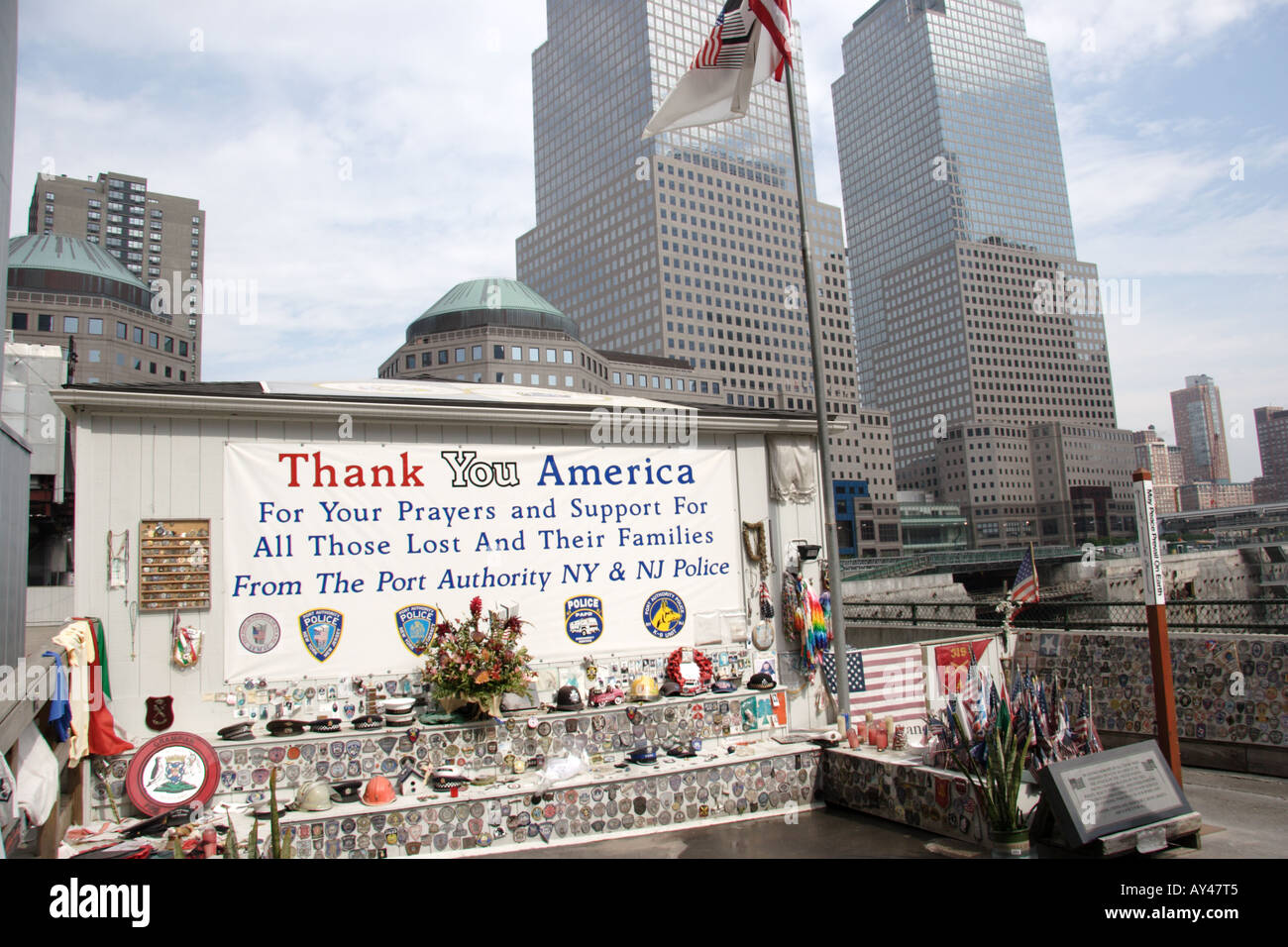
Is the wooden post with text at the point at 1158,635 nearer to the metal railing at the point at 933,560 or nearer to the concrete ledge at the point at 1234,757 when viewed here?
the concrete ledge at the point at 1234,757

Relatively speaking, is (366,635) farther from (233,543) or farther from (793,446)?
(793,446)

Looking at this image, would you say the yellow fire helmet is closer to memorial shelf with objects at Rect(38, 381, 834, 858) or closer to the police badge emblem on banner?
memorial shelf with objects at Rect(38, 381, 834, 858)

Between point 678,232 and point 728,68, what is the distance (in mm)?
138687

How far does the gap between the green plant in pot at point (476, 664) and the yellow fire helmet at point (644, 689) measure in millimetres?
1567

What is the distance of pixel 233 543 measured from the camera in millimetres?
9953

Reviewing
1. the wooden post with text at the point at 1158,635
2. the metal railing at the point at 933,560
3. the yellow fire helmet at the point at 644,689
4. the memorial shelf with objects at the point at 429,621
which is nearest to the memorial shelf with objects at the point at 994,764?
the wooden post with text at the point at 1158,635

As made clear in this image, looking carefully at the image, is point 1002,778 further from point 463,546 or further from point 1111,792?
point 463,546

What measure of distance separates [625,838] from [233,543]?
588 cm

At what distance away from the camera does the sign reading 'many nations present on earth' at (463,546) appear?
397 inches

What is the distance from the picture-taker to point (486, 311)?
10488 cm

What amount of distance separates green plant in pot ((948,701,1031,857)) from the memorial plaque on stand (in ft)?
1.26

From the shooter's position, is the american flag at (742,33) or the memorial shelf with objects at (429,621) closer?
the memorial shelf with objects at (429,621)

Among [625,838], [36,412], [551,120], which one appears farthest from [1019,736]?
[551,120]

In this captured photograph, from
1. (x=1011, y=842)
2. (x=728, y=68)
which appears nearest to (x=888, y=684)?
(x=1011, y=842)
